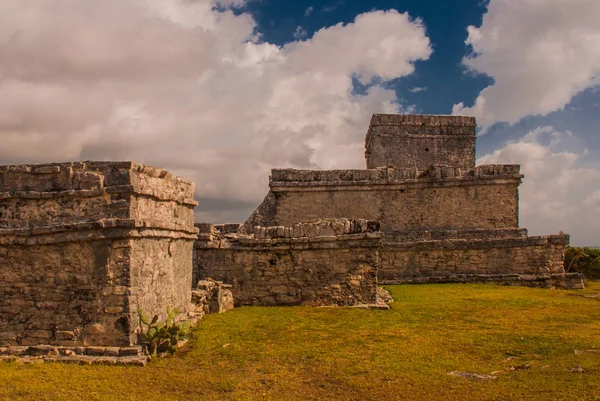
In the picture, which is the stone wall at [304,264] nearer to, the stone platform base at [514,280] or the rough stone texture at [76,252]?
the rough stone texture at [76,252]

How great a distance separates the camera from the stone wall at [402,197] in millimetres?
19312

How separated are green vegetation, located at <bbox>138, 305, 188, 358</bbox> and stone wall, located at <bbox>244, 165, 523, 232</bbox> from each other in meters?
11.5

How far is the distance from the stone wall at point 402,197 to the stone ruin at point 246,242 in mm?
39

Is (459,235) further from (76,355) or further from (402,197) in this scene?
(76,355)

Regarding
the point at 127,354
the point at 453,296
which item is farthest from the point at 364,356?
the point at 453,296

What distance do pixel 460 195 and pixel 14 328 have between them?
15962mm

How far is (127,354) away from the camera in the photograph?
7.39m

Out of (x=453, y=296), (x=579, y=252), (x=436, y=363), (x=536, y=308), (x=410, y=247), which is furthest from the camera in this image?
(x=579, y=252)

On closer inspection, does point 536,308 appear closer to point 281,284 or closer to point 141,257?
point 281,284

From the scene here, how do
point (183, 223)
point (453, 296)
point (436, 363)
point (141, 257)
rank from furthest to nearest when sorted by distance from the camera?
point (453, 296) → point (183, 223) → point (141, 257) → point (436, 363)

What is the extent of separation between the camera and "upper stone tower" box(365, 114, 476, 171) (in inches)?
930

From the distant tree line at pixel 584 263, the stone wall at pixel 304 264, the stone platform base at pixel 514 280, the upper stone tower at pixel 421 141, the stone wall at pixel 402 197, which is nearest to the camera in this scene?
the stone wall at pixel 304 264

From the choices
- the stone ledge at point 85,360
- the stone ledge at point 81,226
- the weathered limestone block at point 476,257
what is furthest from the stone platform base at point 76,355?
the weathered limestone block at point 476,257

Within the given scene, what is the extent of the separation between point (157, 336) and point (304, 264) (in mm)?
4861
